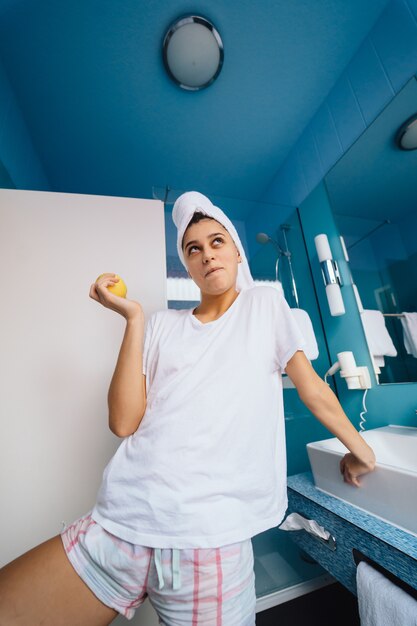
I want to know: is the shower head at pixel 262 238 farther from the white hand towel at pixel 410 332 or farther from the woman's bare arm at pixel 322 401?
the woman's bare arm at pixel 322 401

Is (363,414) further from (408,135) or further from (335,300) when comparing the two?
(408,135)

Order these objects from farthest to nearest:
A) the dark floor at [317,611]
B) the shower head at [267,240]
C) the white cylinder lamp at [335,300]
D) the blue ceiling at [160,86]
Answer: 1. the shower head at [267,240]
2. the white cylinder lamp at [335,300]
3. the blue ceiling at [160,86]
4. the dark floor at [317,611]

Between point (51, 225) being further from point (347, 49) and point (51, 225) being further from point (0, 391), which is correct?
point (347, 49)

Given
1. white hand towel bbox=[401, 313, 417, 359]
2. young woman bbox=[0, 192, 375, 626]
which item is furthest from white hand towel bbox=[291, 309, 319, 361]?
young woman bbox=[0, 192, 375, 626]

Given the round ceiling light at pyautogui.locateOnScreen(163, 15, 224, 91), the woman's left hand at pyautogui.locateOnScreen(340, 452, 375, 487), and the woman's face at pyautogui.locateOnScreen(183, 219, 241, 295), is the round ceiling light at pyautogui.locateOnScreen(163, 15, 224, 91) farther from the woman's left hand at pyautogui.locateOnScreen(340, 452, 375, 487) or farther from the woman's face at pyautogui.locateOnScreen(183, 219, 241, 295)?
the woman's left hand at pyautogui.locateOnScreen(340, 452, 375, 487)

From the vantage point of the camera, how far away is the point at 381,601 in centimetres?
62

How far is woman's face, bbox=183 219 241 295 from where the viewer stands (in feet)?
2.36

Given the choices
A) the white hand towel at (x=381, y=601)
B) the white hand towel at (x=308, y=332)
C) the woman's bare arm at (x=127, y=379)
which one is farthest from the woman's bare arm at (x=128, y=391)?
the white hand towel at (x=308, y=332)

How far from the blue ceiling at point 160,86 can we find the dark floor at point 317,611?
7.96 ft

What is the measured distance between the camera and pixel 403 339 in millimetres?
1167

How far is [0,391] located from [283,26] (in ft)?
6.34

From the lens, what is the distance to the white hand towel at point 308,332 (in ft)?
4.63

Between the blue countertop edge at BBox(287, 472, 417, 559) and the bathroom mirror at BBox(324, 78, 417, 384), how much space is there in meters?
0.60

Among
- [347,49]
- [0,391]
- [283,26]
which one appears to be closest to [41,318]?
[0,391]
